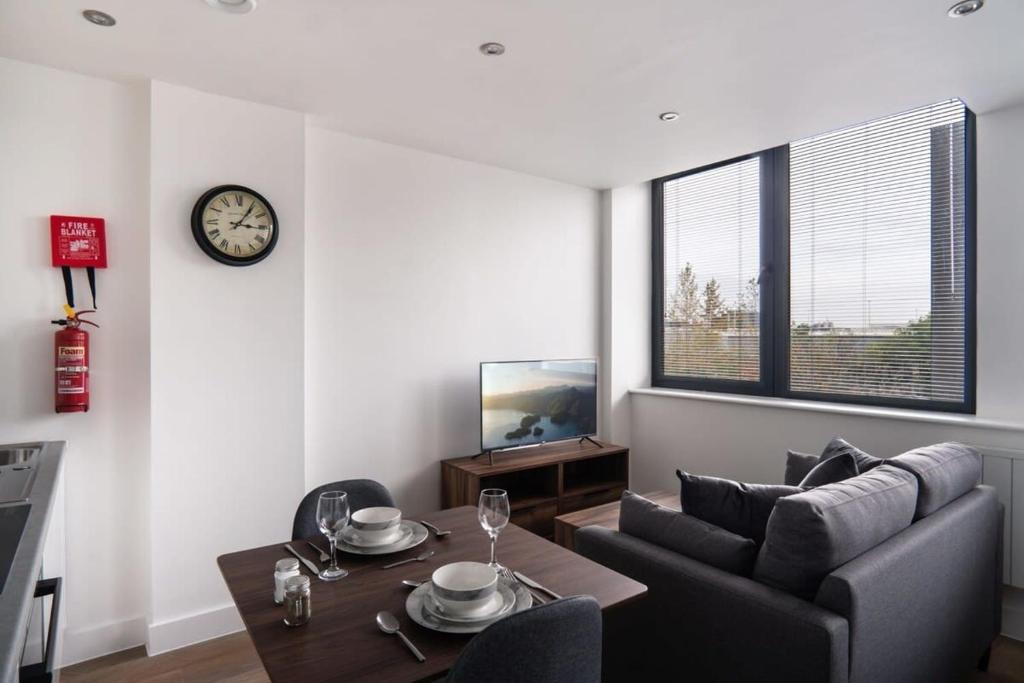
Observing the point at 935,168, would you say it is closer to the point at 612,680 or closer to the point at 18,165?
the point at 612,680

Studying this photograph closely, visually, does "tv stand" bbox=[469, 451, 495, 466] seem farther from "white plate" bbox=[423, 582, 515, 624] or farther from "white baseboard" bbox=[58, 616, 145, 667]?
"white plate" bbox=[423, 582, 515, 624]

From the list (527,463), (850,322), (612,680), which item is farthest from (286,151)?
(850,322)

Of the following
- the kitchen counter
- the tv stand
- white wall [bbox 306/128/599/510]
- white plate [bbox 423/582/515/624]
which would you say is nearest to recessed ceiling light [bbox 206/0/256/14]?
white wall [bbox 306/128/599/510]

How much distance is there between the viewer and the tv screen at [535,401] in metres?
3.60

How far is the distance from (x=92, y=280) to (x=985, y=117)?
444cm

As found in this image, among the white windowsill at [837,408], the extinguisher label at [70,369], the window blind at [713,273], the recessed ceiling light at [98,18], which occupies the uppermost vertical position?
the recessed ceiling light at [98,18]

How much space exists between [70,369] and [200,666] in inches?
55.1

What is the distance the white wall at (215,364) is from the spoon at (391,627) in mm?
1830

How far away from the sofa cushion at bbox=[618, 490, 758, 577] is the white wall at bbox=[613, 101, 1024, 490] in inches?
74.8

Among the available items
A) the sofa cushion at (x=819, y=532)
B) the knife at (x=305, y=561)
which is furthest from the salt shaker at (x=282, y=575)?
the sofa cushion at (x=819, y=532)

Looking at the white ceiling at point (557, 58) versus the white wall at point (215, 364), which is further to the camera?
the white wall at point (215, 364)

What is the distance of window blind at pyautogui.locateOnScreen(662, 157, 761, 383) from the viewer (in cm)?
413

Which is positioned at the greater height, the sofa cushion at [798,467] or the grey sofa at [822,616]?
the sofa cushion at [798,467]

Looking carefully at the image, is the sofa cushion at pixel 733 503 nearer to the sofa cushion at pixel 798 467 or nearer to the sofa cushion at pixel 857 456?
the sofa cushion at pixel 857 456
